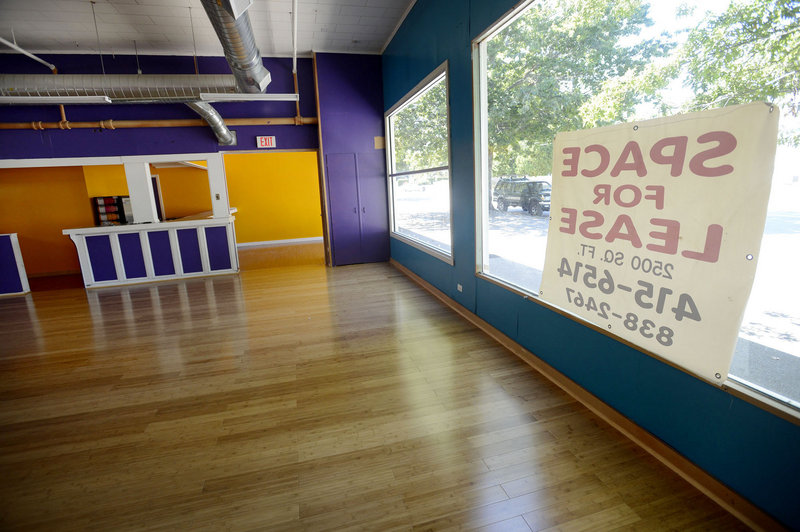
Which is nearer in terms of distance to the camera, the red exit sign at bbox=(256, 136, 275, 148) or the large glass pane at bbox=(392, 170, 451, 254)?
the large glass pane at bbox=(392, 170, 451, 254)

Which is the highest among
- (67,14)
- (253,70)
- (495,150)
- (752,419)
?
(67,14)

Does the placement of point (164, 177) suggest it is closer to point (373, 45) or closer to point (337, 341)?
point (373, 45)

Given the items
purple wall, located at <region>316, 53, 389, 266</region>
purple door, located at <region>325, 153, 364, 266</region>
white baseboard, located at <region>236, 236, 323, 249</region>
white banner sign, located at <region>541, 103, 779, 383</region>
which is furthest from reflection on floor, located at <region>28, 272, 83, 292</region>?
white banner sign, located at <region>541, 103, 779, 383</region>

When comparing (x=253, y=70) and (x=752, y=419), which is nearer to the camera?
(x=752, y=419)

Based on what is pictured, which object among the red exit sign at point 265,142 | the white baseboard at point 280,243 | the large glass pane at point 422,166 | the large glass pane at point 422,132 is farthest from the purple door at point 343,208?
the white baseboard at point 280,243

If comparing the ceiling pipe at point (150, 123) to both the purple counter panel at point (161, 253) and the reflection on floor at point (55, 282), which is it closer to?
the purple counter panel at point (161, 253)

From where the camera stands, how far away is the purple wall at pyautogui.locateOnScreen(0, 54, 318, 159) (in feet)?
20.8

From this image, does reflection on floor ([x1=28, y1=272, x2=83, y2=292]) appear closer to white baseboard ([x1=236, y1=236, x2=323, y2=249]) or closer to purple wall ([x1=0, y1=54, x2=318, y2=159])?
purple wall ([x1=0, y1=54, x2=318, y2=159])

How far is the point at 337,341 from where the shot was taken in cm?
377

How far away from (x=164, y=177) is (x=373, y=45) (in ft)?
21.2

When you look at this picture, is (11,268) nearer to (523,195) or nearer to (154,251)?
(154,251)

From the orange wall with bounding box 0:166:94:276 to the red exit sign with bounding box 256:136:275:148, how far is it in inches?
162

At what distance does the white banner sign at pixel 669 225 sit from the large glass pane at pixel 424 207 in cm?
232

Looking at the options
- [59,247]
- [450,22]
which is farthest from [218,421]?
[59,247]
